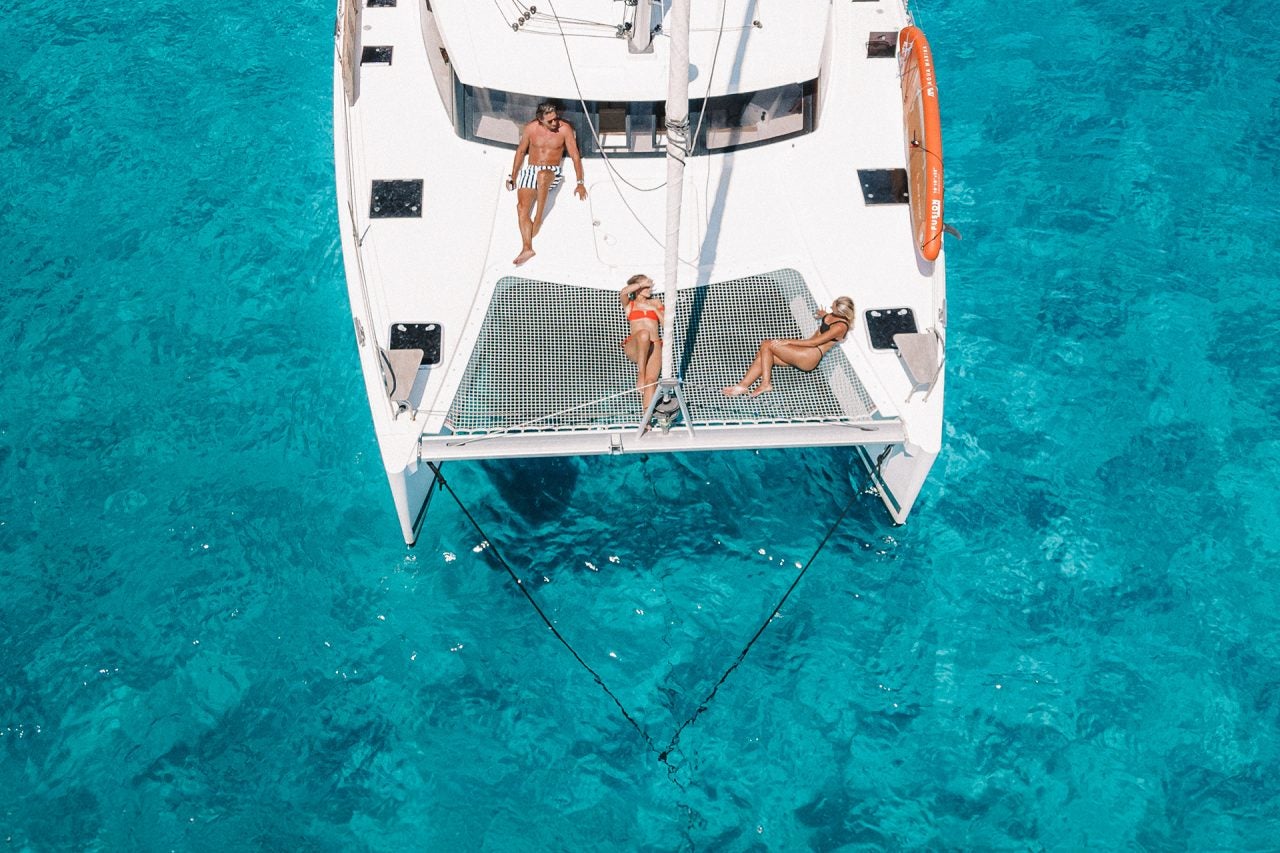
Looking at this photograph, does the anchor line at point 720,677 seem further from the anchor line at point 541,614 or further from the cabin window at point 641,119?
the cabin window at point 641,119

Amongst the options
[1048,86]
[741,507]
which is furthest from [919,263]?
[1048,86]

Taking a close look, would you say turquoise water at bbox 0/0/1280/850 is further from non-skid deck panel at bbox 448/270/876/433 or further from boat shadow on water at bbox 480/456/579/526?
non-skid deck panel at bbox 448/270/876/433

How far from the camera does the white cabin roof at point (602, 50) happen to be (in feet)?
22.0

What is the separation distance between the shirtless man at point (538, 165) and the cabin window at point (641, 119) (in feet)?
0.75

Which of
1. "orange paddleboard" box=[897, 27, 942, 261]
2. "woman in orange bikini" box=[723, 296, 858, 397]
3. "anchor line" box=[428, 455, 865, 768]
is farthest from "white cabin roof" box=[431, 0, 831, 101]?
"anchor line" box=[428, 455, 865, 768]

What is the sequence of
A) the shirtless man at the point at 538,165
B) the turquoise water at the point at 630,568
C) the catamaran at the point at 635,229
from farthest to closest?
the shirtless man at the point at 538,165 → the turquoise water at the point at 630,568 → the catamaran at the point at 635,229

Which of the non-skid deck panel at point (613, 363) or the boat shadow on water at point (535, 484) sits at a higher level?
the non-skid deck panel at point (613, 363)

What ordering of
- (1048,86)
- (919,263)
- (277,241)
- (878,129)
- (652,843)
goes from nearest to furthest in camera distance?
(652,843) → (919,263) → (878,129) → (277,241) → (1048,86)

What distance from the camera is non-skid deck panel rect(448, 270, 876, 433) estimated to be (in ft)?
19.4

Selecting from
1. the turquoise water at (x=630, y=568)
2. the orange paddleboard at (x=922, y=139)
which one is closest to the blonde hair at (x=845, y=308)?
the orange paddleboard at (x=922, y=139)

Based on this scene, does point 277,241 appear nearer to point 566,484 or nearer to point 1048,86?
point 566,484

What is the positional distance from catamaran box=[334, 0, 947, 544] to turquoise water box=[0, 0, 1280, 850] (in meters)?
0.84

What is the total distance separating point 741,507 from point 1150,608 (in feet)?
9.13

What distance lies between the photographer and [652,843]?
19.3 feet
